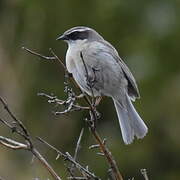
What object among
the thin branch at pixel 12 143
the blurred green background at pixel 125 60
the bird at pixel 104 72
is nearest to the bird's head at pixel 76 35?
the bird at pixel 104 72

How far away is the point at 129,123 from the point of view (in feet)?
17.6

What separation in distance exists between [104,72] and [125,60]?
14.6 ft

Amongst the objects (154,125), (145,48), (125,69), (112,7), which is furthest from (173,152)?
(125,69)

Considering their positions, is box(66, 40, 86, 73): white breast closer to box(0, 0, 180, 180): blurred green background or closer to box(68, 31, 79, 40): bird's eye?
box(68, 31, 79, 40): bird's eye

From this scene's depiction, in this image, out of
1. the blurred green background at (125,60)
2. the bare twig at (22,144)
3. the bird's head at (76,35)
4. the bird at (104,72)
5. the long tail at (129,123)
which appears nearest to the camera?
the bare twig at (22,144)

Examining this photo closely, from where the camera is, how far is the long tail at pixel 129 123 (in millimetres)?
5003

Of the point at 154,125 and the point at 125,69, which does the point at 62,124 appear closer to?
the point at 154,125

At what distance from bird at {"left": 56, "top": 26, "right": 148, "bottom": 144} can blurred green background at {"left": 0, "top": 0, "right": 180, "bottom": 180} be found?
3.90 m

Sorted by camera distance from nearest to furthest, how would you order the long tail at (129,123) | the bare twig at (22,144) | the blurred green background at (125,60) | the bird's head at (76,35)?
the bare twig at (22,144) < the long tail at (129,123) < the bird's head at (76,35) < the blurred green background at (125,60)

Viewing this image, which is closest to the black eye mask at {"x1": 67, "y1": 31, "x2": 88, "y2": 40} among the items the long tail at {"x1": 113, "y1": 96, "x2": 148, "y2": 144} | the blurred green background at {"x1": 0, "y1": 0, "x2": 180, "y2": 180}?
the long tail at {"x1": 113, "y1": 96, "x2": 148, "y2": 144}

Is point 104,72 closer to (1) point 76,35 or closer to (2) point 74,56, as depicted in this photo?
(2) point 74,56

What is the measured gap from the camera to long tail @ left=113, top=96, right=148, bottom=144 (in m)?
5.00

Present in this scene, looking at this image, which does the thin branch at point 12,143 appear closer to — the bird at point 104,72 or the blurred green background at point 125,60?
the bird at point 104,72

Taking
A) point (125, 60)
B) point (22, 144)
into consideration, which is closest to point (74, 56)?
point (22, 144)
